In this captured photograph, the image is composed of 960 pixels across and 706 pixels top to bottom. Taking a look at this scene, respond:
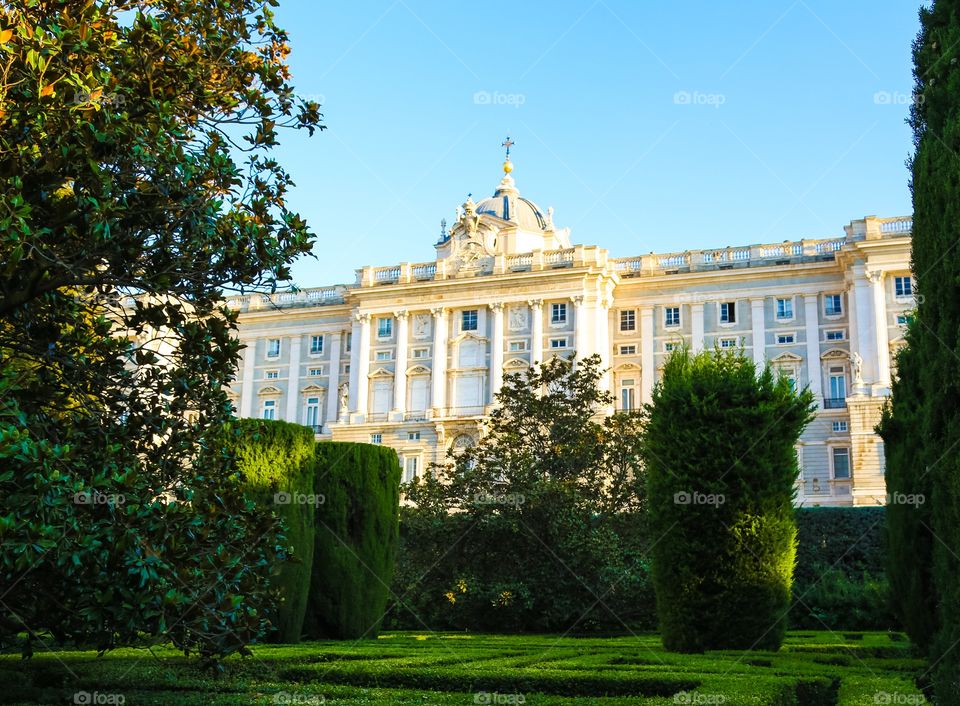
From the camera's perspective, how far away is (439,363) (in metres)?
55.8

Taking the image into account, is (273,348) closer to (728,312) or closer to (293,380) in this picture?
(293,380)

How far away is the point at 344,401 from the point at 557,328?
13219mm

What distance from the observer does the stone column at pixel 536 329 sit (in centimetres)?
5403

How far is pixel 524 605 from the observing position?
19438 millimetres

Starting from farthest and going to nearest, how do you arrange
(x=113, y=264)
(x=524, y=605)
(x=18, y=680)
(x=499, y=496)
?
(x=499, y=496) → (x=524, y=605) → (x=18, y=680) → (x=113, y=264)

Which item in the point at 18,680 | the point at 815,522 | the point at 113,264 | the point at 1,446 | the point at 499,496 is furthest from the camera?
the point at 815,522

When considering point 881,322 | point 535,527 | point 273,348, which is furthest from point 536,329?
point 535,527

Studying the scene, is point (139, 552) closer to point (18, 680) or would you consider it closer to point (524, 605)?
point (18, 680)

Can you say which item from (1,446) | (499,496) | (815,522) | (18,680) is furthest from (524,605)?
(1,446)

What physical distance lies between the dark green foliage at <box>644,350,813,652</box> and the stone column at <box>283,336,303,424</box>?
160ft

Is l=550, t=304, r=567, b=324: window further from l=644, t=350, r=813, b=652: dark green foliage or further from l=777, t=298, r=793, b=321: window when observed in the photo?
l=644, t=350, r=813, b=652: dark green foliage

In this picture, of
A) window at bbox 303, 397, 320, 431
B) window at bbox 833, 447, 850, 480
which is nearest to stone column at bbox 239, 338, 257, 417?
window at bbox 303, 397, 320, 431

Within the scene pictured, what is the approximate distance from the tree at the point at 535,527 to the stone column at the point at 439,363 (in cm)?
3063

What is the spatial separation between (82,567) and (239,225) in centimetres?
275
